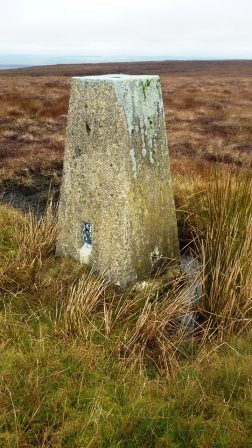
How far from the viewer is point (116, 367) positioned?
265 cm

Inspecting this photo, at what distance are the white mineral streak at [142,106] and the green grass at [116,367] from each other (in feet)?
2.70

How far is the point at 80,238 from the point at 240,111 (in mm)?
18043

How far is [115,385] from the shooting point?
254cm

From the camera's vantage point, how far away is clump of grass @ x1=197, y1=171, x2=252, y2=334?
10.6ft

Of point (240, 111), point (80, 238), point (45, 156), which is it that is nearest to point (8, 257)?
point (80, 238)

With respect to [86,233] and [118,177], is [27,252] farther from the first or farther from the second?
[118,177]

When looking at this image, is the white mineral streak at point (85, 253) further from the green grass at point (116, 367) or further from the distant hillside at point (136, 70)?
the distant hillside at point (136, 70)

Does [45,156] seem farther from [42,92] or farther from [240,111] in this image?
[42,92]

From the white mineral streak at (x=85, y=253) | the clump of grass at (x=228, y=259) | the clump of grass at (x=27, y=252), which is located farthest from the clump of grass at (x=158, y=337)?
the clump of grass at (x=27, y=252)

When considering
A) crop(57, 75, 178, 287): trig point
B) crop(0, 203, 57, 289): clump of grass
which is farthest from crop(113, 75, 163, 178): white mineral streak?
crop(0, 203, 57, 289): clump of grass

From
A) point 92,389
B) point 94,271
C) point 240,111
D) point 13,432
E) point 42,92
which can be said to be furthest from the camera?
point 42,92

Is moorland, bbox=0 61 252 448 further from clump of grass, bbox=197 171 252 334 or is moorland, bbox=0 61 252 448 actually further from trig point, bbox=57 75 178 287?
trig point, bbox=57 75 178 287

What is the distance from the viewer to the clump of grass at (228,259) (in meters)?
3.24

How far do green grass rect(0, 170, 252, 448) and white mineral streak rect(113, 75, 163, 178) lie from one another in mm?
824
